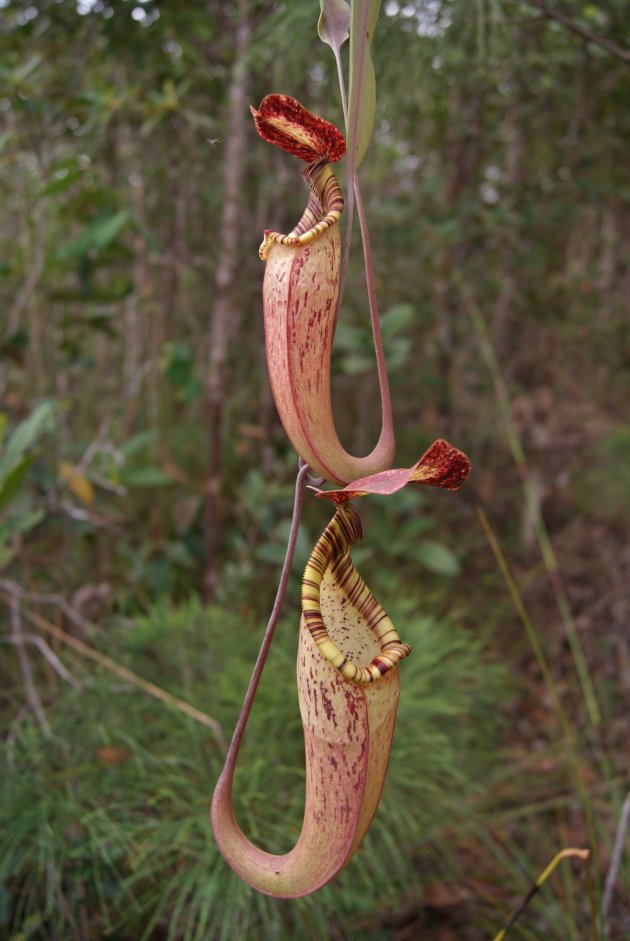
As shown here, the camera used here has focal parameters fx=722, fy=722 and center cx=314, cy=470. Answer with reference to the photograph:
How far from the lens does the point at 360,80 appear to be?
56cm

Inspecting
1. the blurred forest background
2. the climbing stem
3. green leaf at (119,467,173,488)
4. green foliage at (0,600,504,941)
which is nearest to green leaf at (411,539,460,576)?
the blurred forest background

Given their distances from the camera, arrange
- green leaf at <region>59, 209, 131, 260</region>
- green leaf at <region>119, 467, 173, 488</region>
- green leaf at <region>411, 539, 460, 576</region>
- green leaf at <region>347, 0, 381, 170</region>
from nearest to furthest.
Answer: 1. green leaf at <region>347, 0, 381, 170</region>
2. green leaf at <region>59, 209, 131, 260</region>
3. green leaf at <region>119, 467, 173, 488</region>
4. green leaf at <region>411, 539, 460, 576</region>

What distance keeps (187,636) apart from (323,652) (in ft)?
3.84

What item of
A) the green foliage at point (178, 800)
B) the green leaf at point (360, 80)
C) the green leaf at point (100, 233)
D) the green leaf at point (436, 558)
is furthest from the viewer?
the green leaf at point (436, 558)

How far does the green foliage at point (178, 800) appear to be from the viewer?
118cm

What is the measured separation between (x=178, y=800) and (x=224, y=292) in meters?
1.22

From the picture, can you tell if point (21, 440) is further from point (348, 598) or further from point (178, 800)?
point (348, 598)

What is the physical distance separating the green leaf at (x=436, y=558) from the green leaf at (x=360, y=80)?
1579mm

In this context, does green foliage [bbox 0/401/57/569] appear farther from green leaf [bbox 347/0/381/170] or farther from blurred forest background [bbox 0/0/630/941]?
green leaf [bbox 347/0/381/170]

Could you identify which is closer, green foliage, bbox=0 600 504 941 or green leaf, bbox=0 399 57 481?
green foliage, bbox=0 600 504 941

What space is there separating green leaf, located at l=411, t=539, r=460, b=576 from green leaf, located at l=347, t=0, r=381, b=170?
158 centimetres

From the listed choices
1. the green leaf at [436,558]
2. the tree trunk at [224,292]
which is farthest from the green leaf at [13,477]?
the green leaf at [436,558]

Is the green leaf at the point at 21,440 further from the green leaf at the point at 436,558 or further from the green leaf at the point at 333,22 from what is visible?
the green leaf at the point at 436,558

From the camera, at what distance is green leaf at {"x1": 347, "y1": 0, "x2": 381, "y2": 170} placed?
55cm
